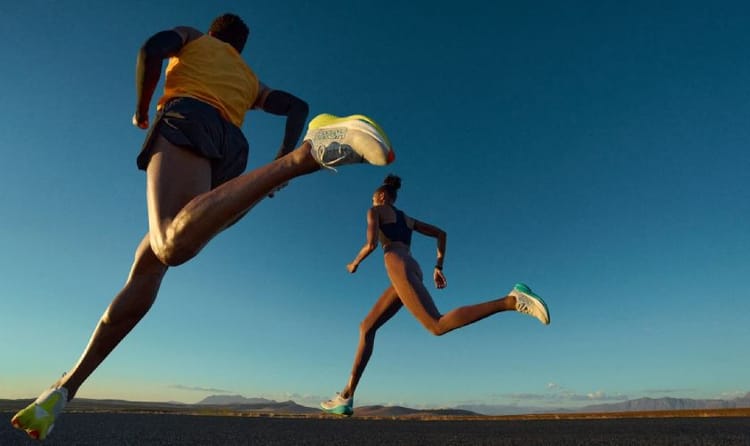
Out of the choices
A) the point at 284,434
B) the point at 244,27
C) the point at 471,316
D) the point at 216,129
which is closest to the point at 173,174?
the point at 216,129

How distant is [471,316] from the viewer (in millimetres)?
2914

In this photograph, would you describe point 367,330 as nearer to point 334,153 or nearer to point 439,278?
point 439,278

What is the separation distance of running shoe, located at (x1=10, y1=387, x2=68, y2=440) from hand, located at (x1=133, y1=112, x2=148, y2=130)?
4.96ft

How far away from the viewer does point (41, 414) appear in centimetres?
216

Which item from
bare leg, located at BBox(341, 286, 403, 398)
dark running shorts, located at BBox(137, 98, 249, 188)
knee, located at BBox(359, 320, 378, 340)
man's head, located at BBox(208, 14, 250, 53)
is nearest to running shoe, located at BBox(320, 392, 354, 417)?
bare leg, located at BBox(341, 286, 403, 398)

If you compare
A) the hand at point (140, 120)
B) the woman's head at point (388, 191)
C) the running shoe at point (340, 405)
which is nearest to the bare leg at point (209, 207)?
the hand at point (140, 120)

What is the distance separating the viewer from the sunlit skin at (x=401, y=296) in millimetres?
2989

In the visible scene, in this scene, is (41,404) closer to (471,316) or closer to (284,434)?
(284,434)

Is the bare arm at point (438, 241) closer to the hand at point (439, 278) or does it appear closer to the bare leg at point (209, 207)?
the hand at point (439, 278)

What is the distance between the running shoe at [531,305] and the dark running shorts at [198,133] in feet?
6.47

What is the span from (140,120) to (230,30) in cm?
83

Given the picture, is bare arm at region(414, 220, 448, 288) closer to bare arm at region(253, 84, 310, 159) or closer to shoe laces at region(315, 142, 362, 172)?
bare arm at region(253, 84, 310, 159)

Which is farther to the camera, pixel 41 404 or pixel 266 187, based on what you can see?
pixel 41 404

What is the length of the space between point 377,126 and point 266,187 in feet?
1.65
